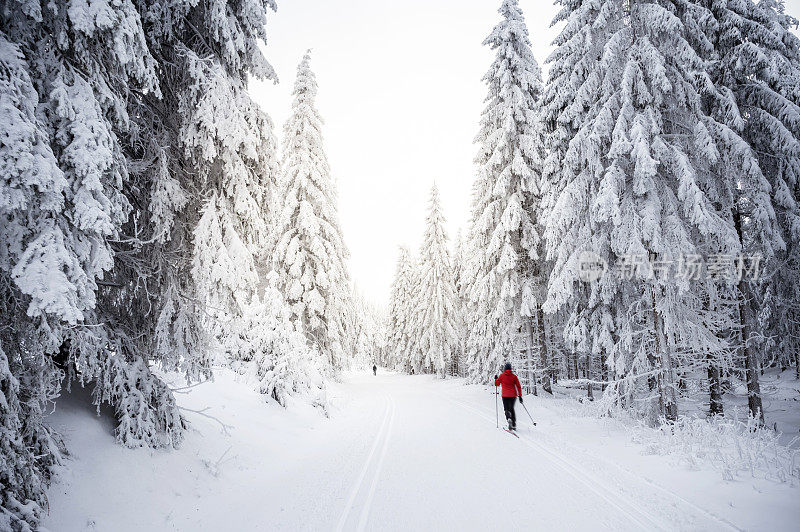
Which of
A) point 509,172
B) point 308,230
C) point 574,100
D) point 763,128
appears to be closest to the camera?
point 763,128

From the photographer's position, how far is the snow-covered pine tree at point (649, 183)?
998 cm

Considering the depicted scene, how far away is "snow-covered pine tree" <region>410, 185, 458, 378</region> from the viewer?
36.7 meters

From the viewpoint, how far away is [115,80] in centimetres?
515

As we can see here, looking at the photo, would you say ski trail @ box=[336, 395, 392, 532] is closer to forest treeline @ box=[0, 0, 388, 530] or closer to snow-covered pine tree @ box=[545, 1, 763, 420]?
forest treeline @ box=[0, 0, 388, 530]

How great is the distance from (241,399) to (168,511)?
244 inches

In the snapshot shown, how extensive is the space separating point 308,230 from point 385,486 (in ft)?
48.8

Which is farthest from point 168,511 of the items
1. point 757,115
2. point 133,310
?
point 757,115

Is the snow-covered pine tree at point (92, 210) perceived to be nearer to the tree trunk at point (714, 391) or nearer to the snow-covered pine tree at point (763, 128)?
the tree trunk at point (714, 391)

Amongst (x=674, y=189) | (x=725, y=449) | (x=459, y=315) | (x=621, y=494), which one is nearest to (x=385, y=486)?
(x=621, y=494)

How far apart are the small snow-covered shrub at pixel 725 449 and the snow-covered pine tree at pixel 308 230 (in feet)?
49.0

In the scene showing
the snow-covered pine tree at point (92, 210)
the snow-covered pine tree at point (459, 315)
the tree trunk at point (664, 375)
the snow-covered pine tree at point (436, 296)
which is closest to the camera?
the snow-covered pine tree at point (92, 210)

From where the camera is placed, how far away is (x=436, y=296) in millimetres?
36812

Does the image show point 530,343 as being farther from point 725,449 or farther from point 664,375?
point 725,449

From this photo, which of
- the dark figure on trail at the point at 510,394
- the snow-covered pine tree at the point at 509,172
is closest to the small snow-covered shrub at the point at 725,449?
the dark figure on trail at the point at 510,394
